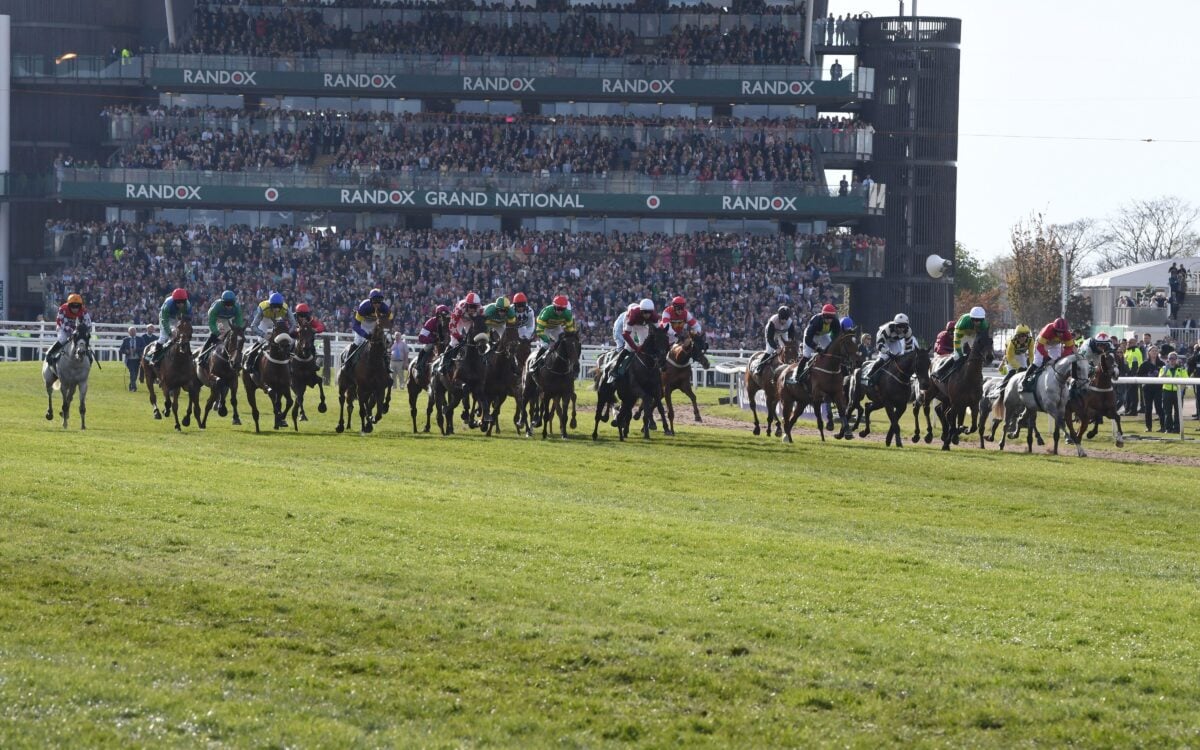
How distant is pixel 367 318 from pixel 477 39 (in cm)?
4685

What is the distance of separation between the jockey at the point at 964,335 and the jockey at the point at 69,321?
13.3 m

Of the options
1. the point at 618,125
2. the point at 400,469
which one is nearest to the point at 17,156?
the point at 618,125

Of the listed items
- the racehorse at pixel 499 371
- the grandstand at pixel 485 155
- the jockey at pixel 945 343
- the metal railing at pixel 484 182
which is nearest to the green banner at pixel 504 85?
the grandstand at pixel 485 155

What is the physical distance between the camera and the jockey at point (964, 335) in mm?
27328

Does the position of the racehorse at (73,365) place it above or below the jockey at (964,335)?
below

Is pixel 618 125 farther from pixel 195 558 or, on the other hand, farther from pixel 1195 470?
pixel 195 558

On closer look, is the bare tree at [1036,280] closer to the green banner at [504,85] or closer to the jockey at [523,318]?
the green banner at [504,85]

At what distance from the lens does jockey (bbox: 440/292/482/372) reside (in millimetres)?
26984

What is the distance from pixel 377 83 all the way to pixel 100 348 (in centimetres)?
2190

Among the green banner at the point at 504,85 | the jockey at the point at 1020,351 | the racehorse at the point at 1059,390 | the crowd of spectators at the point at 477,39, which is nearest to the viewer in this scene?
the racehorse at the point at 1059,390

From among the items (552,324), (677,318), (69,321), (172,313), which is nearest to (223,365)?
(172,313)

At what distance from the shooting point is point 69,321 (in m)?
27.7

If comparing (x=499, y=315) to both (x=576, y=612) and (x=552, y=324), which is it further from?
(x=576, y=612)

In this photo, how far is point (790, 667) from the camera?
968 centimetres
